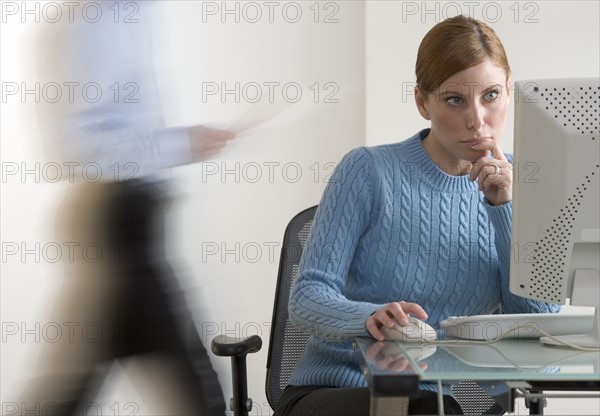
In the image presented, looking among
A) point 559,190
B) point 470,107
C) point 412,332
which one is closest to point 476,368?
point 412,332

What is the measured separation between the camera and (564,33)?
9.75 feet

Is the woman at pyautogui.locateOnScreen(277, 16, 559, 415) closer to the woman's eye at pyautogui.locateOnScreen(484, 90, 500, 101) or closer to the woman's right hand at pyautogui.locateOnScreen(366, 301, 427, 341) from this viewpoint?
the woman's eye at pyautogui.locateOnScreen(484, 90, 500, 101)

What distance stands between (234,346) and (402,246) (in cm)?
39

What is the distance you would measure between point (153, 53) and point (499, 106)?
1.45m

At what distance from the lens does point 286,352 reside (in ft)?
6.14

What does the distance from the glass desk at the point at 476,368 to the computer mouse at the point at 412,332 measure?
0.4 inches

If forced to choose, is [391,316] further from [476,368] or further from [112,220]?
[112,220]

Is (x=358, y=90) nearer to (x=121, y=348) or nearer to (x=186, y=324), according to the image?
(x=186, y=324)

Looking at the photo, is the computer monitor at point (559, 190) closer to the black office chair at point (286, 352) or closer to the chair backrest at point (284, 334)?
the black office chair at point (286, 352)

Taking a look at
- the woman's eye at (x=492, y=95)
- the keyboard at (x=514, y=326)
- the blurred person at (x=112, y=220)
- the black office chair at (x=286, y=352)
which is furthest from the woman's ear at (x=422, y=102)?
the blurred person at (x=112, y=220)

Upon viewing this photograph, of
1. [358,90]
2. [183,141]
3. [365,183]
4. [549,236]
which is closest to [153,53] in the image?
[183,141]

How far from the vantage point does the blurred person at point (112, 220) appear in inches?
106

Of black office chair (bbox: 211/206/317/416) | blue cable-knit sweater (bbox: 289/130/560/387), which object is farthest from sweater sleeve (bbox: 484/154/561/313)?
black office chair (bbox: 211/206/317/416)

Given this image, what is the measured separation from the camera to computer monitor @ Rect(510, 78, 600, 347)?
1.33m
